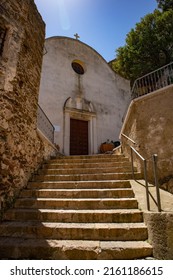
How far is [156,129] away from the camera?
4.38 metres

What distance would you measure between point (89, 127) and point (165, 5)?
8.40 m

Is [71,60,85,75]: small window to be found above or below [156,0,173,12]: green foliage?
below

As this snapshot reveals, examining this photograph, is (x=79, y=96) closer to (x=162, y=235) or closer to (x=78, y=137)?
(x=78, y=137)

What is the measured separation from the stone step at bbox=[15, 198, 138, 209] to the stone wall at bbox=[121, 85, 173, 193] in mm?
1459

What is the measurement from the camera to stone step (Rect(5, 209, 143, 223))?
2.66 m

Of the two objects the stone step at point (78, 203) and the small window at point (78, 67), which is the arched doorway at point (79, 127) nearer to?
the small window at point (78, 67)

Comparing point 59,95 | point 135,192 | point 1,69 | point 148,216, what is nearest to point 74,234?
point 148,216

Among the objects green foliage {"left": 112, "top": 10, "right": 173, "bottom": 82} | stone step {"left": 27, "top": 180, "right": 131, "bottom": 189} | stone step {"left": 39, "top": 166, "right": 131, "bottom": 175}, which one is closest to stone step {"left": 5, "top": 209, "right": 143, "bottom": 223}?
stone step {"left": 27, "top": 180, "right": 131, "bottom": 189}

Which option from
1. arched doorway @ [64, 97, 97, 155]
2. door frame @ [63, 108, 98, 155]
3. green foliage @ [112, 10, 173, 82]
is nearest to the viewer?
door frame @ [63, 108, 98, 155]

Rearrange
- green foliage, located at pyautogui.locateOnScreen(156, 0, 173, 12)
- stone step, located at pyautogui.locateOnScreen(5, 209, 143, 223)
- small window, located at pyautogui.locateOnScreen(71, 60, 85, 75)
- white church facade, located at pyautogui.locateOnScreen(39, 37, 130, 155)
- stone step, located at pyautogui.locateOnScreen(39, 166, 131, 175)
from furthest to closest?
small window, located at pyautogui.locateOnScreen(71, 60, 85, 75) → green foliage, located at pyautogui.locateOnScreen(156, 0, 173, 12) → white church facade, located at pyautogui.locateOnScreen(39, 37, 130, 155) → stone step, located at pyautogui.locateOnScreen(39, 166, 131, 175) → stone step, located at pyautogui.locateOnScreen(5, 209, 143, 223)

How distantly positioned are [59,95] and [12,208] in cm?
680

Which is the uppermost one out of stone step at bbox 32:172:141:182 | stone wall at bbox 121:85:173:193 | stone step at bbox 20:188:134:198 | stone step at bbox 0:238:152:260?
stone wall at bbox 121:85:173:193

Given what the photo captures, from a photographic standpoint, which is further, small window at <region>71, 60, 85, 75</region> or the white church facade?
small window at <region>71, 60, 85, 75</region>

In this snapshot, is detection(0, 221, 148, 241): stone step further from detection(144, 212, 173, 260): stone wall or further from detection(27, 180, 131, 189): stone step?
detection(27, 180, 131, 189): stone step
